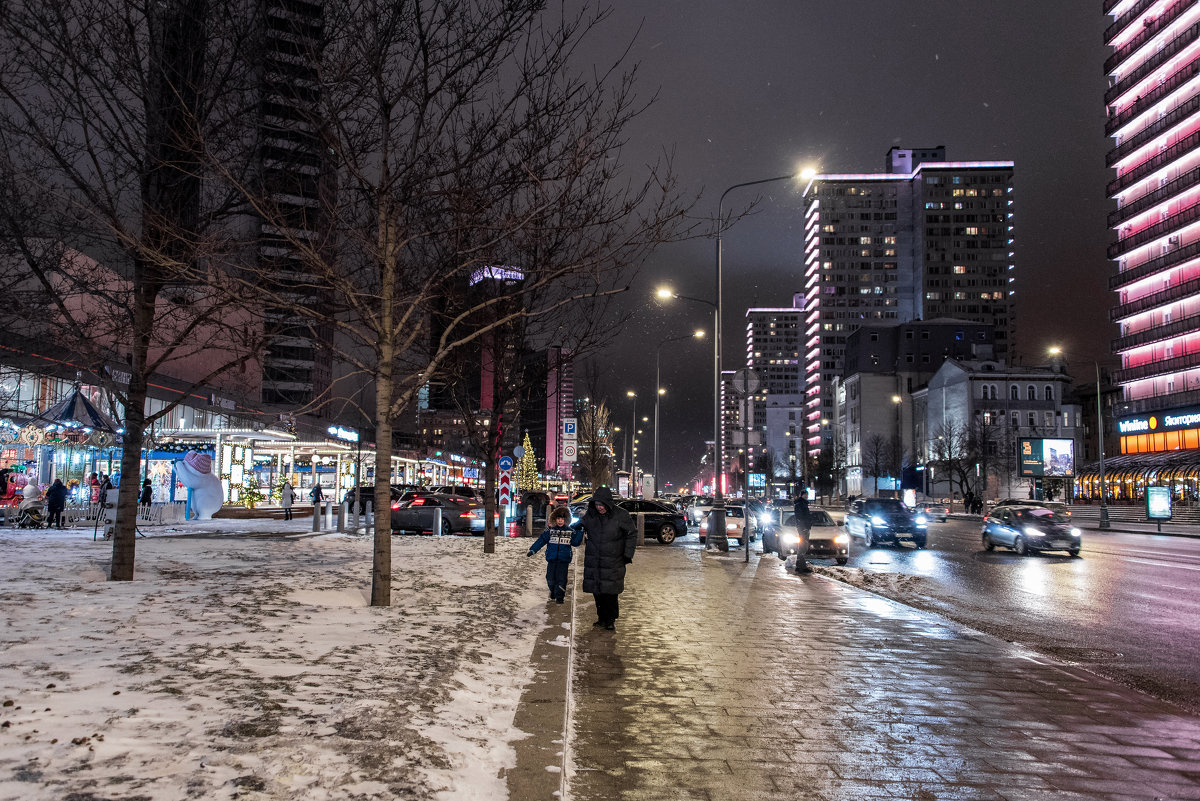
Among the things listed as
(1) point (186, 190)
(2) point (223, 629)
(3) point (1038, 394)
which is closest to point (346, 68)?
(1) point (186, 190)

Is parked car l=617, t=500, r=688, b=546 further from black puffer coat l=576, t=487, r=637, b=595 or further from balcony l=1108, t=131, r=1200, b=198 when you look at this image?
balcony l=1108, t=131, r=1200, b=198

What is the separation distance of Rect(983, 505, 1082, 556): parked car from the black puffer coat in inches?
768

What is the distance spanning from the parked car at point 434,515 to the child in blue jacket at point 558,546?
1644cm

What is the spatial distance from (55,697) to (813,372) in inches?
7502

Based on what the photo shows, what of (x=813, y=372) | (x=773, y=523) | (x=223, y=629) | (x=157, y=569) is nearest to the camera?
(x=223, y=629)

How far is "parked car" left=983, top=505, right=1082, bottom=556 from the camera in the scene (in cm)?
2477

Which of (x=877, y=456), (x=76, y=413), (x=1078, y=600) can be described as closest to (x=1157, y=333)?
(x=877, y=456)

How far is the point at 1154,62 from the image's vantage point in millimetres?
77125

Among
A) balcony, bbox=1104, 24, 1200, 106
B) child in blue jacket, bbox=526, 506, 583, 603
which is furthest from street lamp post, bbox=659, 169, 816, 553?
balcony, bbox=1104, 24, 1200, 106

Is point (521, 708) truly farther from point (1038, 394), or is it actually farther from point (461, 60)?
point (1038, 394)

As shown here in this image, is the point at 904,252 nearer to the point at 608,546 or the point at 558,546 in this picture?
the point at 558,546

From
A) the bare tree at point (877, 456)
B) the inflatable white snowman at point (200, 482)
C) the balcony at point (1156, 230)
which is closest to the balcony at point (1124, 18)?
the balcony at point (1156, 230)

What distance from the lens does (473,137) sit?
11.2 meters

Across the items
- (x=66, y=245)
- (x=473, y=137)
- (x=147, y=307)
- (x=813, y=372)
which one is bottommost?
(x=147, y=307)
